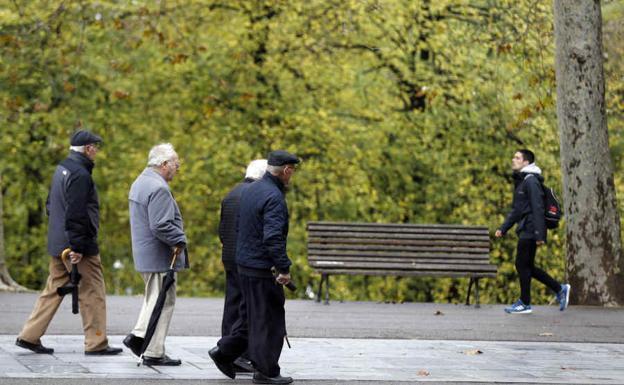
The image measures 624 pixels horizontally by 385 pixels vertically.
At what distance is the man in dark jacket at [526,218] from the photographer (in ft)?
48.2

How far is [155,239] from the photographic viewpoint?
968 centimetres

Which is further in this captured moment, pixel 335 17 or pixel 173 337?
pixel 335 17

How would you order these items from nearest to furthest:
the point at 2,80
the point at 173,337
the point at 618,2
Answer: the point at 173,337, the point at 618,2, the point at 2,80

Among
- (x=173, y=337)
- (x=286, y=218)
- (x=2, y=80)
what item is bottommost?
(x=173, y=337)

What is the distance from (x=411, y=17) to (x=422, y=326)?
1228cm

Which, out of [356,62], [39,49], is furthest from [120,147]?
[356,62]

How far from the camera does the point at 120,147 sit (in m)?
26.1

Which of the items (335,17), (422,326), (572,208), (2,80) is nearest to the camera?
(422,326)

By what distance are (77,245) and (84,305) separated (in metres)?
0.60

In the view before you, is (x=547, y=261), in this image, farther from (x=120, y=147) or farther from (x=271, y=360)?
(x=271, y=360)

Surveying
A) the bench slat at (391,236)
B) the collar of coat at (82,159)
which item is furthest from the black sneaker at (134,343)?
the bench slat at (391,236)

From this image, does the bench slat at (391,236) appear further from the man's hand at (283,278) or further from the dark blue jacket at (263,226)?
the man's hand at (283,278)

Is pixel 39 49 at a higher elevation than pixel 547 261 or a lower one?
higher

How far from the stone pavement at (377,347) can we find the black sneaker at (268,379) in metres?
0.18
